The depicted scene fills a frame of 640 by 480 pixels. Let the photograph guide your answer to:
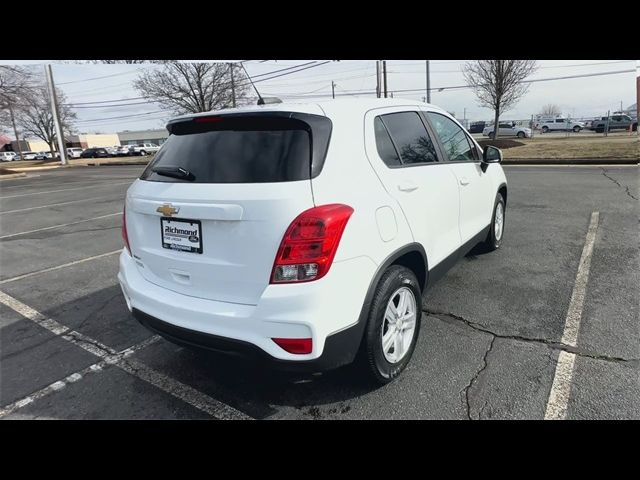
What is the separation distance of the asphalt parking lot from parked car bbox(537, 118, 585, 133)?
44404mm

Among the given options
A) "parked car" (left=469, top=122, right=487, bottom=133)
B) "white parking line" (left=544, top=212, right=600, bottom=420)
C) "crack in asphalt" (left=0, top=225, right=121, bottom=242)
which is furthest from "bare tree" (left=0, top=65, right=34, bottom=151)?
"parked car" (left=469, top=122, right=487, bottom=133)

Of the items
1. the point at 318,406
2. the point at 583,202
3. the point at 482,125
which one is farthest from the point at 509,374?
the point at 482,125

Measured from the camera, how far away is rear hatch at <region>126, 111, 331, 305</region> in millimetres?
2066

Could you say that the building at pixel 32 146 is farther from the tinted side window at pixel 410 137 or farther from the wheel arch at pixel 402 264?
the wheel arch at pixel 402 264

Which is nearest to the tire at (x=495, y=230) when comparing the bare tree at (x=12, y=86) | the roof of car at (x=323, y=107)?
the roof of car at (x=323, y=107)

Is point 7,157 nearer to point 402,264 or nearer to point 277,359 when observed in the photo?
point 402,264

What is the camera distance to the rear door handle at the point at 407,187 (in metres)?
2.65

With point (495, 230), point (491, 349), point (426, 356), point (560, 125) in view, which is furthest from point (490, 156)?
point (560, 125)

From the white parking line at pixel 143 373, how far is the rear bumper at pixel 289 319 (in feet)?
1.51

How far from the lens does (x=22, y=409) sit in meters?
2.58

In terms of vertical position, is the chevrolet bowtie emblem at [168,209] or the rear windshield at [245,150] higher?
the rear windshield at [245,150]

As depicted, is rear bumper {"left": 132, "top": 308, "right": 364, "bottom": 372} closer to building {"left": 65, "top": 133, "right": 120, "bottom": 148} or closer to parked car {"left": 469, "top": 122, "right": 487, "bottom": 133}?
parked car {"left": 469, "top": 122, "right": 487, "bottom": 133}

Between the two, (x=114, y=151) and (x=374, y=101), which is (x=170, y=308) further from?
(x=114, y=151)

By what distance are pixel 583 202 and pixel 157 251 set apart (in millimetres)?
7988
